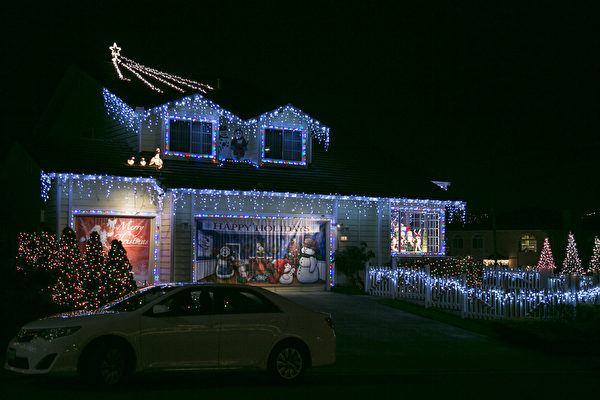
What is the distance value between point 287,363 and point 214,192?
11.9 metres

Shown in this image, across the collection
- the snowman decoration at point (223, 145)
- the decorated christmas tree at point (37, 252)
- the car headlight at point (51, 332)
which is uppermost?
the snowman decoration at point (223, 145)

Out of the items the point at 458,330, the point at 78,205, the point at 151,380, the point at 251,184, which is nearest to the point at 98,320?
the point at 151,380

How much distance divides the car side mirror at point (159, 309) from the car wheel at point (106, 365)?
2.14 feet

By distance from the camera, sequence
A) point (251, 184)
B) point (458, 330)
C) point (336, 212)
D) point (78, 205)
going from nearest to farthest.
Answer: point (458, 330) → point (78, 205) → point (251, 184) → point (336, 212)

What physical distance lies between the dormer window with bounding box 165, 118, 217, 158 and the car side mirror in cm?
1304

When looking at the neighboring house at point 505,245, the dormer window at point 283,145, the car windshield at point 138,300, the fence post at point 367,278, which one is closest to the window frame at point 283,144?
the dormer window at point 283,145

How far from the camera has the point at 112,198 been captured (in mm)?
19766

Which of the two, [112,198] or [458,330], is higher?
[112,198]

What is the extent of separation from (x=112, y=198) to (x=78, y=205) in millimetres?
1028

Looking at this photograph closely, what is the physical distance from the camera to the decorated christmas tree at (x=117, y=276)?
51.3 ft

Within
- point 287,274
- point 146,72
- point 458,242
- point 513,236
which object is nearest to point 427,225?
point 287,274

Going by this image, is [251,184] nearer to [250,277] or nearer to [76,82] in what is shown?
[250,277]

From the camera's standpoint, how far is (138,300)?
944cm

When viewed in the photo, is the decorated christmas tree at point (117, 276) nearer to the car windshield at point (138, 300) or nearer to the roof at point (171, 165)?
the roof at point (171, 165)
